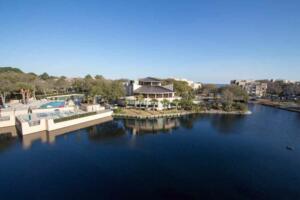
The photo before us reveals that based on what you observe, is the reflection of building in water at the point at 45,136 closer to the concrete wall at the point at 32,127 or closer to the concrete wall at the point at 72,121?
the concrete wall at the point at 32,127

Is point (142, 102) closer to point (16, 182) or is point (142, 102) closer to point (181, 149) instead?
point (181, 149)

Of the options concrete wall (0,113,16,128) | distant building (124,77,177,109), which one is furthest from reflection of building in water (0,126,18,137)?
distant building (124,77,177,109)

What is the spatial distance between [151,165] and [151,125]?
632 inches

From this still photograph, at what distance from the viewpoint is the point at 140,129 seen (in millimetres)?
29812

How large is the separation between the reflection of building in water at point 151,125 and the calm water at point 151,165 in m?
1.38

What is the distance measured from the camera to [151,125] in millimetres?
32656

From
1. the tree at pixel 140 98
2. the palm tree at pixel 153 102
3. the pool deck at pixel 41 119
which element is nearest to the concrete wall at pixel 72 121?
the pool deck at pixel 41 119

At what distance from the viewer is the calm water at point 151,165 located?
503 inches

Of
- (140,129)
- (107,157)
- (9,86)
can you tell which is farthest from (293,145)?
(9,86)

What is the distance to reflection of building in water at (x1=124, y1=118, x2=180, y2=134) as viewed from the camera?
96.2 feet

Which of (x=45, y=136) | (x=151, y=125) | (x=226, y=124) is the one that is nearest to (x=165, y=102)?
(x=151, y=125)

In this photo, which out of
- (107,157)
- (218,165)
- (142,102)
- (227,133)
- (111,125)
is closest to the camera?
(218,165)

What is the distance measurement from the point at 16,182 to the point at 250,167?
21142 mm

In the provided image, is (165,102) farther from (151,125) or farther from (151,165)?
(151,165)
